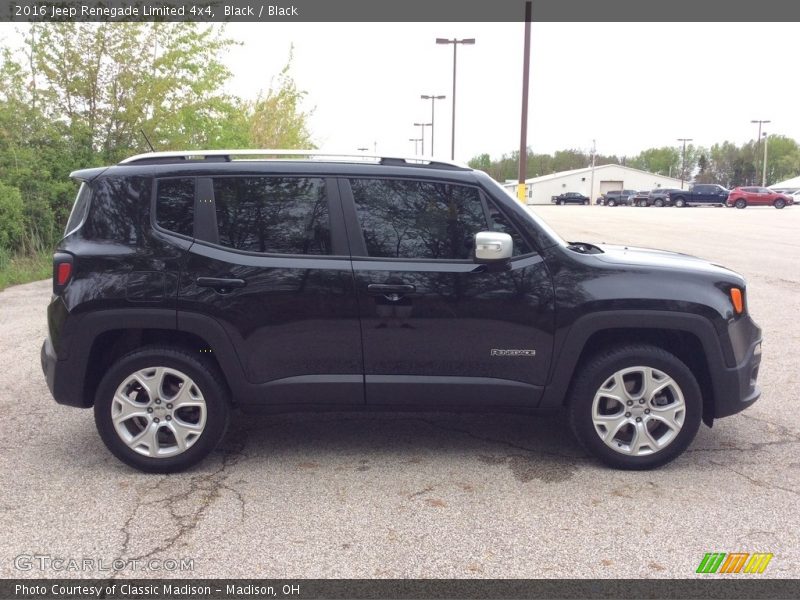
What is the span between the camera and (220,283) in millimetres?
4180

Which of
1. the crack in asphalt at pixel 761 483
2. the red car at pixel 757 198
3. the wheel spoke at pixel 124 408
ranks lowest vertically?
the crack in asphalt at pixel 761 483

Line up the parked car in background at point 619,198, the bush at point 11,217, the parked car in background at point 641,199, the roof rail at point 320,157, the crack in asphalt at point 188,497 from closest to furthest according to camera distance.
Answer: the crack in asphalt at point 188,497 → the roof rail at point 320,157 → the bush at point 11,217 → the parked car in background at point 641,199 → the parked car in background at point 619,198

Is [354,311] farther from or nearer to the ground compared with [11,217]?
nearer to the ground

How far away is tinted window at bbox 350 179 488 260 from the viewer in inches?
169

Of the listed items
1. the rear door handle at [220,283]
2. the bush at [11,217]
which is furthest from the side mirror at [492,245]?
the bush at [11,217]

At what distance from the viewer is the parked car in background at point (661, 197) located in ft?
210

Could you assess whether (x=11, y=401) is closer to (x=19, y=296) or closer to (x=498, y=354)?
(x=498, y=354)

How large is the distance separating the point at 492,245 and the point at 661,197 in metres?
65.0

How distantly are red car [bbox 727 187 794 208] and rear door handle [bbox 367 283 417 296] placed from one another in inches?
2293

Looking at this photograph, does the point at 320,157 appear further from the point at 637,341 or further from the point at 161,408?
the point at 637,341

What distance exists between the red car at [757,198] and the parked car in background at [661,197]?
23.9 ft

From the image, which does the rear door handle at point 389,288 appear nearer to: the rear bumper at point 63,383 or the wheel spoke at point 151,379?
the wheel spoke at point 151,379

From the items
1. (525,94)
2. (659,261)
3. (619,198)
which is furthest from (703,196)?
(659,261)

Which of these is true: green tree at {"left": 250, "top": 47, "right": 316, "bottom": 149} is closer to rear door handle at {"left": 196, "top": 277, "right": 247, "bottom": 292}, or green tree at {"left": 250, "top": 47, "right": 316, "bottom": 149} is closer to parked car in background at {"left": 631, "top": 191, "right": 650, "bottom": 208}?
rear door handle at {"left": 196, "top": 277, "right": 247, "bottom": 292}
